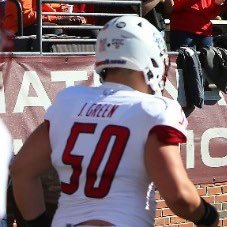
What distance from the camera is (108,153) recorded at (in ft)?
10.1

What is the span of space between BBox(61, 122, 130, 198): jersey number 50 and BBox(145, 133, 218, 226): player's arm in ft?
0.38

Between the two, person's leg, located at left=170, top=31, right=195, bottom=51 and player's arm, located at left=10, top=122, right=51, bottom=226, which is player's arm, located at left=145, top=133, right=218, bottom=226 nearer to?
player's arm, located at left=10, top=122, right=51, bottom=226

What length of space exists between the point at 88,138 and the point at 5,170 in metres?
0.53

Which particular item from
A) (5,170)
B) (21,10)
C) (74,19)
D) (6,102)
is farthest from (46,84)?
(5,170)

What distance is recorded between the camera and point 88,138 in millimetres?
3129

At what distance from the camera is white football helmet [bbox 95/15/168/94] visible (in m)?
3.21

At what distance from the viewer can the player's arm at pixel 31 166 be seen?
3.27m

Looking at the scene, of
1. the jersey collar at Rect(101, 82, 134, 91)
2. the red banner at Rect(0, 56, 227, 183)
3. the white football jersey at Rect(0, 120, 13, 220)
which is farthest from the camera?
the red banner at Rect(0, 56, 227, 183)

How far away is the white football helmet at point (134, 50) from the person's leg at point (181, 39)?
4.73m

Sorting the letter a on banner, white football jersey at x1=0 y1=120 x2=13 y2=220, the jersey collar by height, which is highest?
the jersey collar

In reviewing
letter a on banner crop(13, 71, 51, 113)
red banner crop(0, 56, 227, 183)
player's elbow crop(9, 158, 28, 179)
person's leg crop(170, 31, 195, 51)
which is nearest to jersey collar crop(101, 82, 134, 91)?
player's elbow crop(9, 158, 28, 179)

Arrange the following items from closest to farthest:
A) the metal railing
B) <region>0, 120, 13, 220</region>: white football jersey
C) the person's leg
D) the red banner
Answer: <region>0, 120, 13, 220</region>: white football jersey, the red banner, the metal railing, the person's leg

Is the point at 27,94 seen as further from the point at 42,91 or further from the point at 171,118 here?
the point at 171,118

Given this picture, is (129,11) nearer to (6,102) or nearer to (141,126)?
(6,102)
